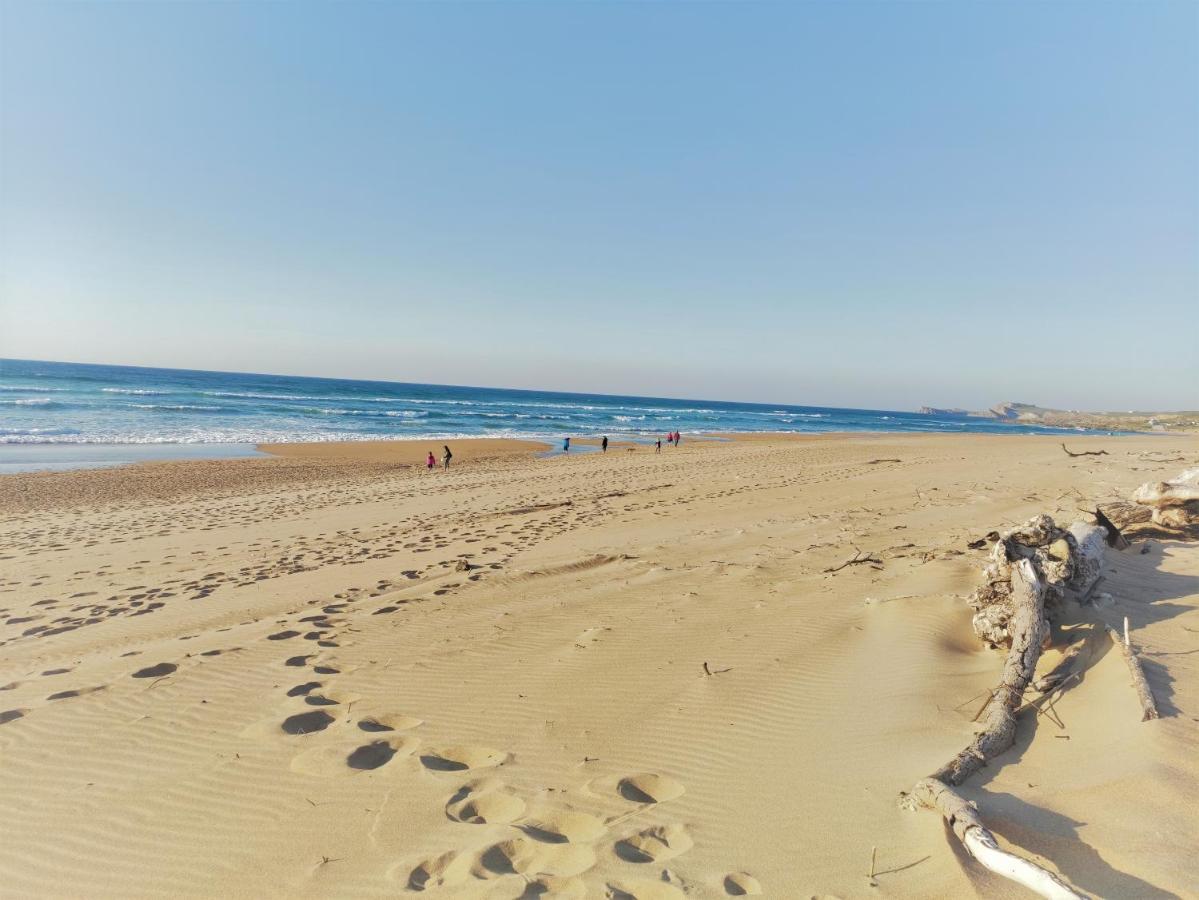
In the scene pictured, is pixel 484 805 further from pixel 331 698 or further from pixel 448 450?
pixel 448 450

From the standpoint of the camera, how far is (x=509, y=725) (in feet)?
12.4

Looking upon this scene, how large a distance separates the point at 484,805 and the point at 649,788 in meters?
0.86

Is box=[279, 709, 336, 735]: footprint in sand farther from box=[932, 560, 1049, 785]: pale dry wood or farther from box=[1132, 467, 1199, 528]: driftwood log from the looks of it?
box=[1132, 467, 1199, 528]: driftwood log

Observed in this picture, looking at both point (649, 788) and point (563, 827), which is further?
point (649, 788)

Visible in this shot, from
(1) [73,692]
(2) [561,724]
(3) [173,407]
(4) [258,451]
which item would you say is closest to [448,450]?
(4) [258,451]

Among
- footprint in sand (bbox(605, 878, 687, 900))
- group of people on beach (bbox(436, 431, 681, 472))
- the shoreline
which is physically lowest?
the shoreline

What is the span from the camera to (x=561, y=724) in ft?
12.4

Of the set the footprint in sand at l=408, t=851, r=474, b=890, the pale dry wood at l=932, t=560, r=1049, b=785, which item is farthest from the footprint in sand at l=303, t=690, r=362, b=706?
the pale dry wood at l=932, t=560, r=1049, b=785

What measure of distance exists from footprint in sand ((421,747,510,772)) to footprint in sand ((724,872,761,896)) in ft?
4.67

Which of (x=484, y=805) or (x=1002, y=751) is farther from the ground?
(x=1002, y=751)

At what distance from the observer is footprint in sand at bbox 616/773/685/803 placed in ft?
9.90

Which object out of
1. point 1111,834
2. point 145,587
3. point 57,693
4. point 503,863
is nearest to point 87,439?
point 145,587

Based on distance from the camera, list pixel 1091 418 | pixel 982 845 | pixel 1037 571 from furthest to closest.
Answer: pixel 1091 418 → pixel 1037 571 → pixel 982 845

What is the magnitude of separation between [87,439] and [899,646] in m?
34.7
